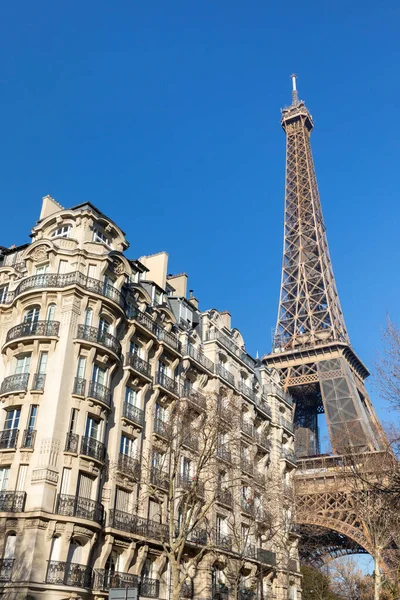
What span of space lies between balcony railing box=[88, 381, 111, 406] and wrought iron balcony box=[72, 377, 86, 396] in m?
0.31

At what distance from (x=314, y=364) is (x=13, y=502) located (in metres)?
49.9

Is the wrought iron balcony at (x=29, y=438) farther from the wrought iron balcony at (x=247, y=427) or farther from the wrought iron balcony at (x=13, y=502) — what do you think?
the wrought iron balcony at (x=247, y=427)

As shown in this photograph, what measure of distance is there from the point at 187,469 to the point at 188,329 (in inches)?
323

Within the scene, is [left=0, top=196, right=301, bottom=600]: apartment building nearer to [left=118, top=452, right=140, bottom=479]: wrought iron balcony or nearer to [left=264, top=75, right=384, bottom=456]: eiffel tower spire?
[left=118, top=452, right=140, bottom=479]: wrought iron balcony

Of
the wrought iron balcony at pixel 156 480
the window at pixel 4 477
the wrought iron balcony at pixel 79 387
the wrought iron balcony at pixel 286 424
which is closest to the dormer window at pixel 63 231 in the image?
the wrought iron balcony at pixel 79 387

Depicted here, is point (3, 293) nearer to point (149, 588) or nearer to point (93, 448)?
point (93, 448)

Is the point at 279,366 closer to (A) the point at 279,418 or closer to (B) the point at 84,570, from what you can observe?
(A) the point at 279,418

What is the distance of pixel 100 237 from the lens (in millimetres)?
30781

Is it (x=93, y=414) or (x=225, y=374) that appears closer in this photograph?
(x=93, y=414)

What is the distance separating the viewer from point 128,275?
30.2 metres

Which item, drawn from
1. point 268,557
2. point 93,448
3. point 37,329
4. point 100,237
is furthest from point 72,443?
point 268,557

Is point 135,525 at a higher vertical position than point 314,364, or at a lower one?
lower

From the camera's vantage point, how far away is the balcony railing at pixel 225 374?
36678mm

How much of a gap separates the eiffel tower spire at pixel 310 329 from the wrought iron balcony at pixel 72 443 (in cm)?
3299
